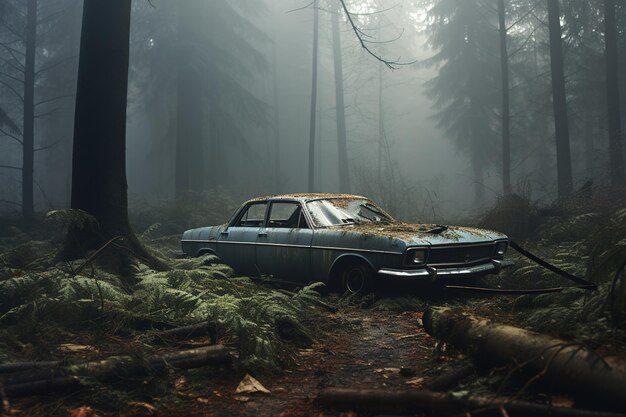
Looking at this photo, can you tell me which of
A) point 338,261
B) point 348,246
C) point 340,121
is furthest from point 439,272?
point 340,121

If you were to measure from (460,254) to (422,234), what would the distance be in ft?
1.82

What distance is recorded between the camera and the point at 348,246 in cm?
664

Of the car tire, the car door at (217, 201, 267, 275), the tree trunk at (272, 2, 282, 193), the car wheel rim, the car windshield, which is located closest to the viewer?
the car tire

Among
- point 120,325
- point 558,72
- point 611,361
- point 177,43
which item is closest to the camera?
point 611,361

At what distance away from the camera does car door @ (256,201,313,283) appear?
23.5 ft

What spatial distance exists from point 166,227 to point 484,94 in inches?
776

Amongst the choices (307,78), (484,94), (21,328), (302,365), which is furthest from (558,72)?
(307,78)

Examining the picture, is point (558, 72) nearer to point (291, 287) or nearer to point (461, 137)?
point (461, 137)

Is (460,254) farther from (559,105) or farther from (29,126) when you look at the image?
(29,126)

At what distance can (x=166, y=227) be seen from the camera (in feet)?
52.3

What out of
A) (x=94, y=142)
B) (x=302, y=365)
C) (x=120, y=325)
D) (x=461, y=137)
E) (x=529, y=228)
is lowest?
(x=302, y=365)

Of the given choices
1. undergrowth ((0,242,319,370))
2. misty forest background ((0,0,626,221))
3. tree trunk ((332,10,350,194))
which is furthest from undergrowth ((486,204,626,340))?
tree trunk ((332,10,350,194))

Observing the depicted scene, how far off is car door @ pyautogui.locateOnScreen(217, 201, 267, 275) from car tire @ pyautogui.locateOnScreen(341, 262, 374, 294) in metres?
1.70

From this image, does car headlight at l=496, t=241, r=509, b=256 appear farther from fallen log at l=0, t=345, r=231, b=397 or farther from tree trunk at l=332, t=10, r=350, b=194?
tree trunk at l=332, t=10, r=350, b=194
